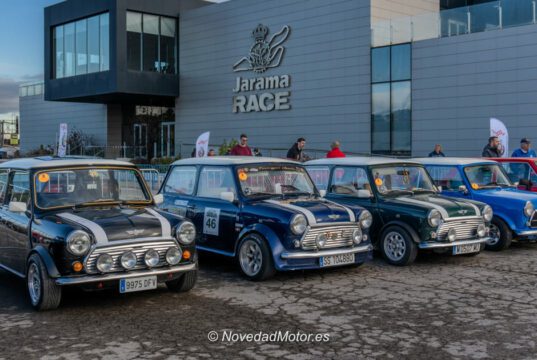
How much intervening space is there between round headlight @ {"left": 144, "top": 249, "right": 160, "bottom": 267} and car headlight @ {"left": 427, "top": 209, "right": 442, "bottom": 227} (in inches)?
169

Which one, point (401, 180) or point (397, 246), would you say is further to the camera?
point (401, 180)

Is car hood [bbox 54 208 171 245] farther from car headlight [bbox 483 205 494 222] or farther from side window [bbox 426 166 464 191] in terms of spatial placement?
side window [bbox 426 166 464 191]

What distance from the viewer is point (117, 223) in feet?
21.9

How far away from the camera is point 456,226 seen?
9.38m

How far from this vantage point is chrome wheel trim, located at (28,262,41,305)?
654 cm

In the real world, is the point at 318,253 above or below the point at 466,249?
above

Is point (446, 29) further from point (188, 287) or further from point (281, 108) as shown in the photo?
point (188, 287)

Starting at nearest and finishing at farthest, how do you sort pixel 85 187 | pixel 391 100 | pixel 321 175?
pixel 85 187 → pixel 321 175 → pixel 391 100

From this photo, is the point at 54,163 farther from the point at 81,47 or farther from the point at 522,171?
the point at 81,47

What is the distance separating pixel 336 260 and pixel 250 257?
3.68 ft

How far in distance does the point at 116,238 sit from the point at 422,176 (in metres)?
5.83

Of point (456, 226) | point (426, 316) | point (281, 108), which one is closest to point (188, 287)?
point (426, 316)

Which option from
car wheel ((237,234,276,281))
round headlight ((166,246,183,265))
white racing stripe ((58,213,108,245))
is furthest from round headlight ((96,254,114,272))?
car wheel ((237,234,276,281))

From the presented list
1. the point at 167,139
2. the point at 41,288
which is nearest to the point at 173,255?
the point at 41,288
